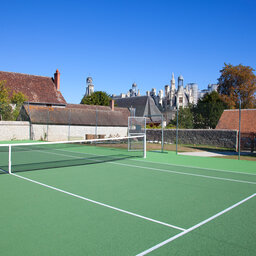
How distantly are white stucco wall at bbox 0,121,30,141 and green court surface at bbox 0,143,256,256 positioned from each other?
19.3 metres

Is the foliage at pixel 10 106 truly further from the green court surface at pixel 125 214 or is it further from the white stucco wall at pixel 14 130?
the green court surface at pixel 125 214

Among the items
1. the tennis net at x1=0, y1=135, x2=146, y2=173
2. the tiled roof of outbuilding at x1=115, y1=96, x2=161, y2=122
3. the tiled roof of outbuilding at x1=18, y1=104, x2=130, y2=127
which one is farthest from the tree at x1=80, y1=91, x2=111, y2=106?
the tennis net at x1=0, y1=135, x2=146, y2=173

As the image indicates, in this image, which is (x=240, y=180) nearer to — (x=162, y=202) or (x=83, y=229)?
(x=162, y=202)

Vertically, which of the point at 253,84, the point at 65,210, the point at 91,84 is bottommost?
the point at 65,210

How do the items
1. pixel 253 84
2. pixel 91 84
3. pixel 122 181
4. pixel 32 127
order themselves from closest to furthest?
1. pixel 122 181
2. pixel 32 127
3. pixel 253 84
4. pixel 91 84

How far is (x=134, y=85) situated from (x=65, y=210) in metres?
132

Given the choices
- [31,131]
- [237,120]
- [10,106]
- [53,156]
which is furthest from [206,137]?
[10,106]

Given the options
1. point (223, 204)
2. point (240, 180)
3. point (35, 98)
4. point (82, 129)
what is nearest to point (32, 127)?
point (82, 129)

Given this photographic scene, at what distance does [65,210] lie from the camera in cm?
526

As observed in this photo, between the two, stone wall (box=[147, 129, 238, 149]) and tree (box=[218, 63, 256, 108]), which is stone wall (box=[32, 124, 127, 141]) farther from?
tree (box=[218, 63, 256, 108])

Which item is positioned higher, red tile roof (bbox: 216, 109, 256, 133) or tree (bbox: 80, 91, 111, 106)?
tree (bbox: 80, 91, 111, 106)

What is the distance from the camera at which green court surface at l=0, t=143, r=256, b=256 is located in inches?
147

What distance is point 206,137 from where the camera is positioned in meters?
24.7

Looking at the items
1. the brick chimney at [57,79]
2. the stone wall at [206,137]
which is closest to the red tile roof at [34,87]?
the brick chimney at [57,79]
